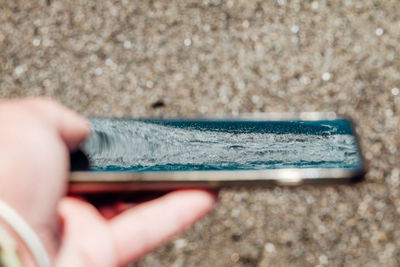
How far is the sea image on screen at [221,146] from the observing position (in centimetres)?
82

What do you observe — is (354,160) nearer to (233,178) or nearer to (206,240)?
(233,178)

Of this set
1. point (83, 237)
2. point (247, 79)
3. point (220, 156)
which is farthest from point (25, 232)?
point (247, 79)

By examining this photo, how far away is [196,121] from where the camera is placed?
905mm

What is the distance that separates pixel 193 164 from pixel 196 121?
0.35 ft

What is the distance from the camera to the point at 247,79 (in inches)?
51.8

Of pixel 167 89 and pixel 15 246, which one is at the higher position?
pixel 167 89

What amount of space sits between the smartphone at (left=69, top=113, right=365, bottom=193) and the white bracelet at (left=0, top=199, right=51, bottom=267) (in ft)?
0.51

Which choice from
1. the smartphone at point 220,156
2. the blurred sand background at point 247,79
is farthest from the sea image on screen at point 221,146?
the blurred sand background at point 247,79

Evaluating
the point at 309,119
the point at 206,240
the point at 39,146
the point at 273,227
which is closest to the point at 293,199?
the point at 273,227

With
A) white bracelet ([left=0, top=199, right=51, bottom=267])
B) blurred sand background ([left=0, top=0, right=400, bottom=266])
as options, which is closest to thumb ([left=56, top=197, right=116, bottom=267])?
white bracelet ([left=0, top=199, right=51, bottom=267])

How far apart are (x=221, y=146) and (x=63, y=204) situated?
11.7 inches

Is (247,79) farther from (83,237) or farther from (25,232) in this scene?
(25,232)

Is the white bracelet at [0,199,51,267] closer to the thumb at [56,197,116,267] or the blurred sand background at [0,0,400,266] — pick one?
the thumb at [56,197,116,267]

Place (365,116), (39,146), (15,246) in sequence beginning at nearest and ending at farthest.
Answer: (15,246) < (39,146) < (365,116)
